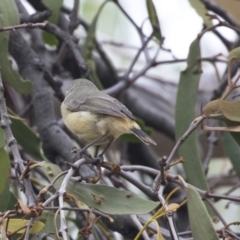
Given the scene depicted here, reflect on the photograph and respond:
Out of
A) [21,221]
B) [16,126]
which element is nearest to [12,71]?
[16,126]

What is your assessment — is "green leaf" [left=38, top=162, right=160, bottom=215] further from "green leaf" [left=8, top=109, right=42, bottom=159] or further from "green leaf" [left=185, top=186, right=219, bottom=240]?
"green leaf" [left=8, top=109, right=42, bottom=159]

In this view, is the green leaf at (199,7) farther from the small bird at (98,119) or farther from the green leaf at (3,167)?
the green leaf at (3,167)

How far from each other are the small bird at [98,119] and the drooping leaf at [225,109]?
19cm

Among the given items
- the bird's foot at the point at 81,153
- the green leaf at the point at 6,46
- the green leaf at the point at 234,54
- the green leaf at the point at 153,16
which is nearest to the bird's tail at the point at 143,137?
the bird's foot at the point at 81,153

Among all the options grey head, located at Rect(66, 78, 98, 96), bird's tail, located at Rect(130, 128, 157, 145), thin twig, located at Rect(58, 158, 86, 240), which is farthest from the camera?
grey head, located at Rect(66, 78, 98, 96)

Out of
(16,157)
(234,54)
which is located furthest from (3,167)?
(234,54)

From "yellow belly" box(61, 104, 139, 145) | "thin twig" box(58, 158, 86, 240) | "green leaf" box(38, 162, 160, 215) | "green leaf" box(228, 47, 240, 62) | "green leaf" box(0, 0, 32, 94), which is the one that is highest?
"green leaf" box(228, 47, 240, 62)

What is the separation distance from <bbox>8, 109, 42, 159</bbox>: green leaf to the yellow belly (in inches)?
5.0

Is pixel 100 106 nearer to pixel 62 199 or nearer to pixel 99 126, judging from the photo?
Answer: pixel 99 126

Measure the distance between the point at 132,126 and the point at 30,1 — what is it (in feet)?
2.60

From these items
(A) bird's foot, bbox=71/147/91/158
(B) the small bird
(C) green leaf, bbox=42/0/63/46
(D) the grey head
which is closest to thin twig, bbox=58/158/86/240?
(A) bird's foot, bbox=71/147/91/158

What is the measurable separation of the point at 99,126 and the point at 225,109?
36 cm

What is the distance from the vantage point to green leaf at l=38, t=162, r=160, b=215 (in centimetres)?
130

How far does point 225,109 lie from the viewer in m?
1.30
